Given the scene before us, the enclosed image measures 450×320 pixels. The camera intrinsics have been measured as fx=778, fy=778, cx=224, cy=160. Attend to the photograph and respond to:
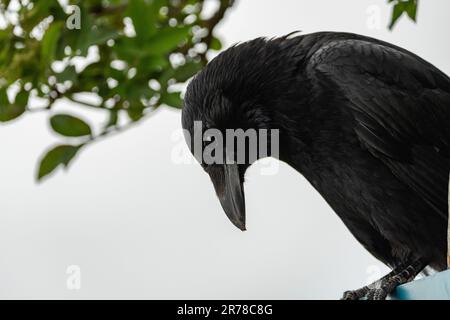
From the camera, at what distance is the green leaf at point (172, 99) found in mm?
2523

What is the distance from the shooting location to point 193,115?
262 cm

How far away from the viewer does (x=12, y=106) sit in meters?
2.52

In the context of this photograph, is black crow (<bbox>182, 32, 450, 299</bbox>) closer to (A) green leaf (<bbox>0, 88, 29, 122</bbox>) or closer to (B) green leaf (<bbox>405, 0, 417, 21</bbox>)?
(B) green leaf (<bbox>405, 0, 417, 21</bbox>)

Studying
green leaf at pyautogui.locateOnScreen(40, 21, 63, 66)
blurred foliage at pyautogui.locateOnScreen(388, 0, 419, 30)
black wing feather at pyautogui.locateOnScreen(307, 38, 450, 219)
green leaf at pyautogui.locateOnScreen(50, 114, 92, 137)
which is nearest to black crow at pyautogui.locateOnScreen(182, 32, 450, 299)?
black wing feather at pyautogui.locateOnScreen(307, 38, 450, 219)

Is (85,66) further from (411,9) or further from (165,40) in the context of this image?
(411,9)

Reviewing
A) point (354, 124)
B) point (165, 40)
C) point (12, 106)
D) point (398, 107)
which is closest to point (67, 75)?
point (12, 106)

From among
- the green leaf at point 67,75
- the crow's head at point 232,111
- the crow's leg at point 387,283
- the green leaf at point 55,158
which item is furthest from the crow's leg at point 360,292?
the green leaf at point 67,75

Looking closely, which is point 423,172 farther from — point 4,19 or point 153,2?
point 4,19

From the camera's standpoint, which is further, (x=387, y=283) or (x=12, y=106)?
(x=12, y=106)

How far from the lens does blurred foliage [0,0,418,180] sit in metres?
2.43

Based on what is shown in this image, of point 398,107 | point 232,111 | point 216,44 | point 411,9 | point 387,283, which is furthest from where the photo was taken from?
point 216,44

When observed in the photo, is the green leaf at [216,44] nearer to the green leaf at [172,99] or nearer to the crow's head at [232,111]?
the crow's head at [232,111]

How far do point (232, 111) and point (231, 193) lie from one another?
0.96 feet
